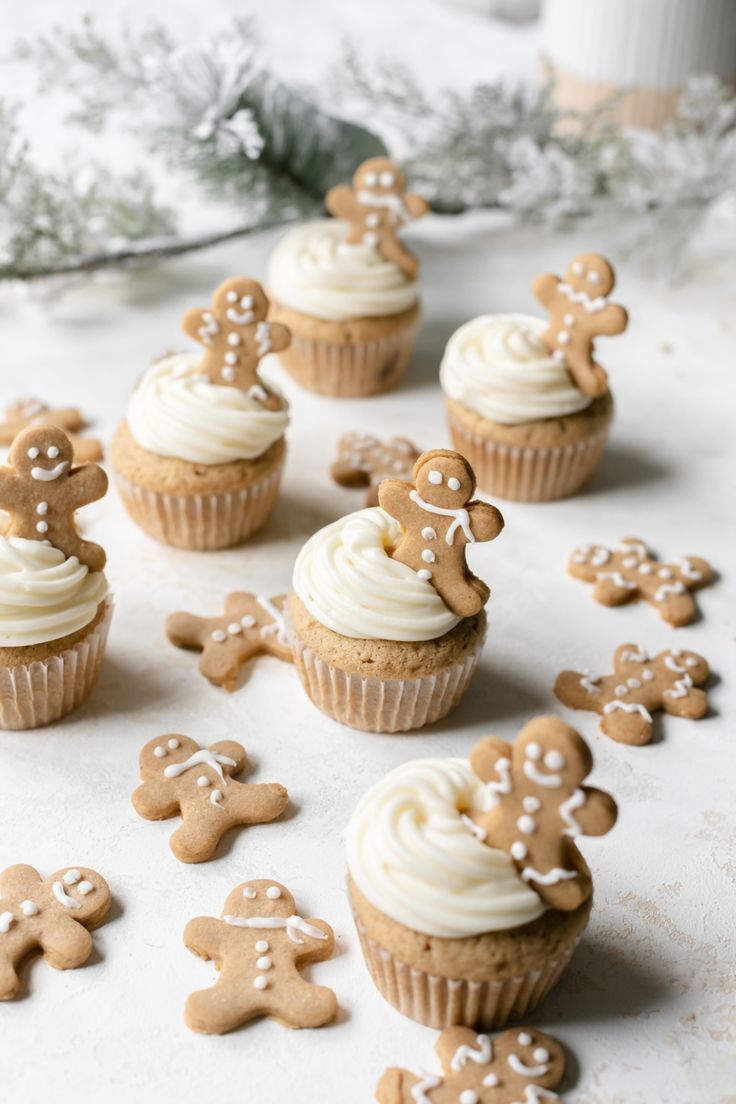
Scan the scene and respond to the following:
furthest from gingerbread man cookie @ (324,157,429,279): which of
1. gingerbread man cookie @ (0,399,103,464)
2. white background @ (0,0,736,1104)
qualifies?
gingerbread man cookie @ (0,399,103,464)

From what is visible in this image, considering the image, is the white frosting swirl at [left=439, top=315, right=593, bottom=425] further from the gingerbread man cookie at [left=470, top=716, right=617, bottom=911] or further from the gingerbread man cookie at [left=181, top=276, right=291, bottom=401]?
the gingerbread man cookie at [left=470, top=716, right=617, bottom=911]

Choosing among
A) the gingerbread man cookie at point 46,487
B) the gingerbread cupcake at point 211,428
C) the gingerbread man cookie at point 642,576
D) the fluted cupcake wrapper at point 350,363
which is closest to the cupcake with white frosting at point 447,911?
the gingerbread man cookie at point 46,487

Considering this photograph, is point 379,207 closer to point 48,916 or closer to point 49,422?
point 49,422

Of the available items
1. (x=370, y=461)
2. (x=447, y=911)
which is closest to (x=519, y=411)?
(x=370, y=461)

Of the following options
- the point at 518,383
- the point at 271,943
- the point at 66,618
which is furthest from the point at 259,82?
the point at 271,943

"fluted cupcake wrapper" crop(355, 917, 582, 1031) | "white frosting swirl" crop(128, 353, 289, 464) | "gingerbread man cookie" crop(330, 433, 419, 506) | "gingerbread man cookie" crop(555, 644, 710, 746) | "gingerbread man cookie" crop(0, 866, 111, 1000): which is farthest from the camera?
"gingerbread man cookie" crop(330, 433, 419, 506)

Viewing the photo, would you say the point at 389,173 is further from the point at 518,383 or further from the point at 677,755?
the point at 677,755

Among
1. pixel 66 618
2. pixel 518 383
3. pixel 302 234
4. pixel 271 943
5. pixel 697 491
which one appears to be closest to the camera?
pixel 271 943
